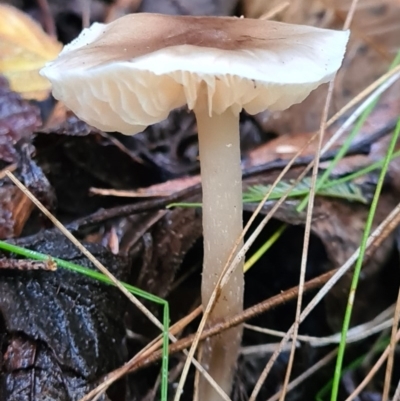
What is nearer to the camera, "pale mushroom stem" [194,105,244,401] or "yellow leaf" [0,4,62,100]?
"pale mushroom stem" [194,105,244,401]

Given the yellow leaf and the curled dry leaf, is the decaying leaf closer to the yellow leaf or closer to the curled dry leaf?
the curled dry leaf

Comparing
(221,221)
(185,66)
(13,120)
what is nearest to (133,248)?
(221,221)

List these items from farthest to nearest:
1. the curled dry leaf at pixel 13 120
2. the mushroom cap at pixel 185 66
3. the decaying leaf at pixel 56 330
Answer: the curled dry leaf at pixel 13 120 < the decaying leaf at pixel 56 330 < the mushroom cap at pixel 185 66

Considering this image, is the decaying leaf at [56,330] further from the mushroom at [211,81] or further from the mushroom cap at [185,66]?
the mushroom cap at [185,66]

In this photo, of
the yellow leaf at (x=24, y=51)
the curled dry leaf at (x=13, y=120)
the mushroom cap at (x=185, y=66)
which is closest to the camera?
the mushroom cap at (x=185, y=66)

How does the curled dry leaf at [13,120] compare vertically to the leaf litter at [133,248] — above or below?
above

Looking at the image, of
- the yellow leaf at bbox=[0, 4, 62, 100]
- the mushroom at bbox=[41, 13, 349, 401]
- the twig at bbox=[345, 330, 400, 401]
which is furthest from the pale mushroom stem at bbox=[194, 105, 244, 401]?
the yellow leaf at bbox=[0, 4, 62, 100]

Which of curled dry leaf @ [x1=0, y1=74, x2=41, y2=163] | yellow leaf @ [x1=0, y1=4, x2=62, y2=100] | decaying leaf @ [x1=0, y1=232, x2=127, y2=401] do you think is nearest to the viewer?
decaying leaf @ [x1=0, y1=232, x2=127, y2=401]

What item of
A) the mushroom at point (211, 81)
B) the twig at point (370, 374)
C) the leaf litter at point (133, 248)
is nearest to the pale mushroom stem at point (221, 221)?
the mushroom at point (211, 81)
